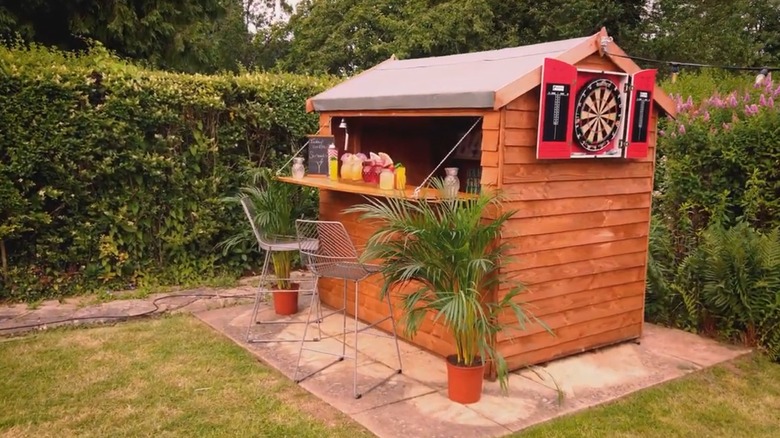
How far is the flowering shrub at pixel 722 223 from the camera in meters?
4.63

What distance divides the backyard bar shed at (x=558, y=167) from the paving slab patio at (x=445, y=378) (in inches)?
6.4

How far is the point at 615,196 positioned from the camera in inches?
174

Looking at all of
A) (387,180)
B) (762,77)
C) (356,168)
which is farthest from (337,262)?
(762,77)

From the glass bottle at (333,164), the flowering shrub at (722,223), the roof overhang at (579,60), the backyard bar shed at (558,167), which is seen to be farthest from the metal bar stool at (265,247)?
the flowering shrub at (722,223)

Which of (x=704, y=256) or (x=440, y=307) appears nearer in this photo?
(x=440, y=307)

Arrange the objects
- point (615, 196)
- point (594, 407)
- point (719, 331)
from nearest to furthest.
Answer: point (594, 407), point (615, 196), point (719, 331)

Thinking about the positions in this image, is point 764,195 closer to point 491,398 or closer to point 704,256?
point 704,256

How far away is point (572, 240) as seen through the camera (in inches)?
165

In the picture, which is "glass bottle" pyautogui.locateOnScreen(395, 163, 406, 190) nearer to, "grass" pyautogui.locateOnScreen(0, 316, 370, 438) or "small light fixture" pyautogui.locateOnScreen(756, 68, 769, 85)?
"grass" pyautogui.locateOnScreen(0, 316, 370, 438)

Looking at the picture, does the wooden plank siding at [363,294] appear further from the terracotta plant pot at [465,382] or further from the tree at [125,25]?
the tree at [125,25]

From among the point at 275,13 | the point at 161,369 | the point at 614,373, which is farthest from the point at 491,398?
the point at 275,13

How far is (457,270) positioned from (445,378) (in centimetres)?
89

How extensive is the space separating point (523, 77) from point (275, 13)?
79.7 ft

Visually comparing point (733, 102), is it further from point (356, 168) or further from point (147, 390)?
point (147, 390)
